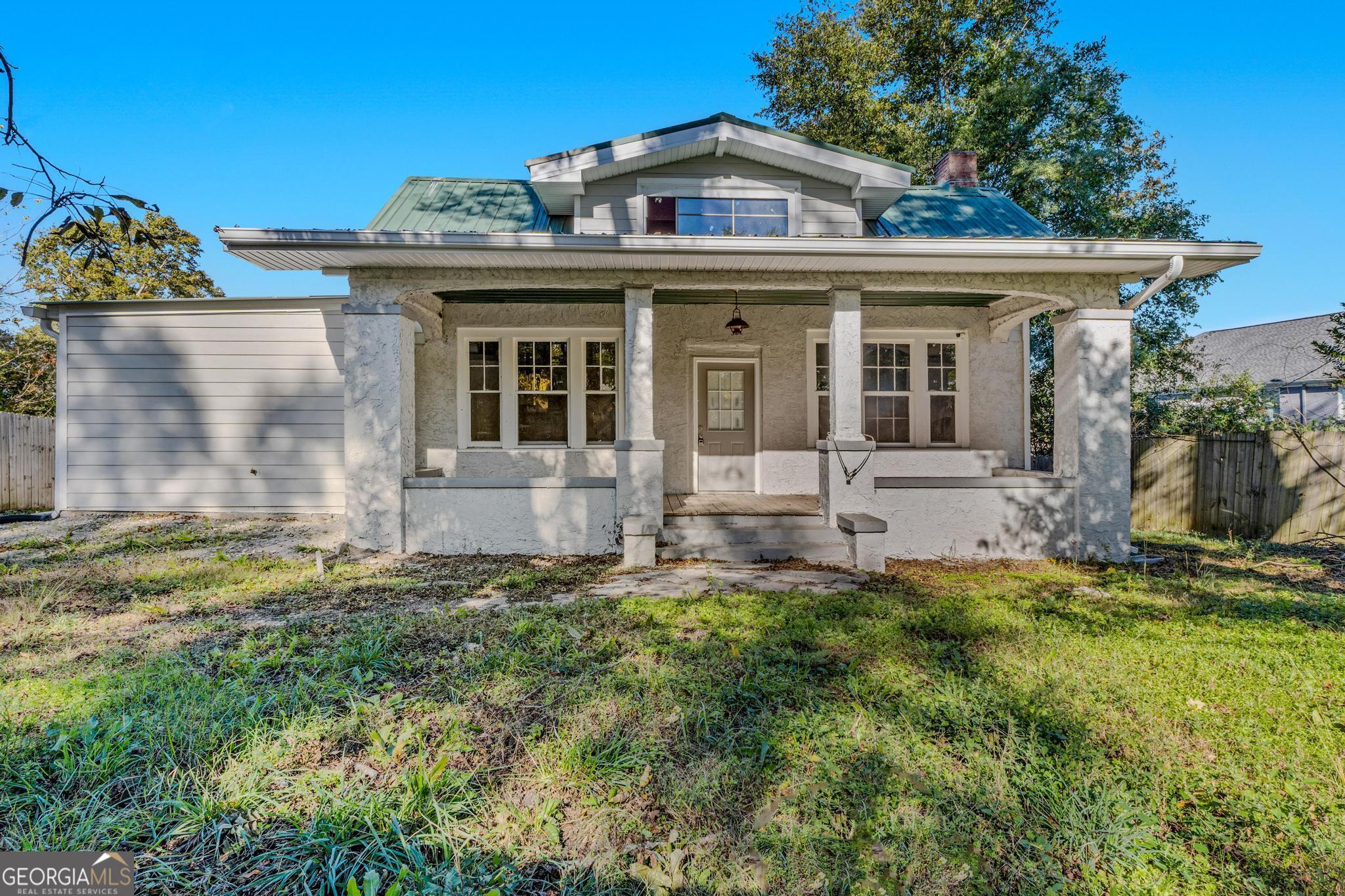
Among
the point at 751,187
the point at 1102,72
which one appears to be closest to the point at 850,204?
the point at 751,187

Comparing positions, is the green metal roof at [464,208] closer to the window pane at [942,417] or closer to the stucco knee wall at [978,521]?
the stucco knee wall at [978,521]

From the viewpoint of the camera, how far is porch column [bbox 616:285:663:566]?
6.34 m

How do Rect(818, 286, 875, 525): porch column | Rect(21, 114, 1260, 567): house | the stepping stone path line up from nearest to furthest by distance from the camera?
the stepping stone path → Rect(21, 114, 1260, 567): house → Rect(818, 286, 875, 525): porch column

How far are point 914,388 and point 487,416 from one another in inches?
247

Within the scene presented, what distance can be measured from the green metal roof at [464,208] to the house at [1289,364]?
1958 centimetres

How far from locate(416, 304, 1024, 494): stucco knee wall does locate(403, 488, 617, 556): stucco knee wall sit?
1939mm

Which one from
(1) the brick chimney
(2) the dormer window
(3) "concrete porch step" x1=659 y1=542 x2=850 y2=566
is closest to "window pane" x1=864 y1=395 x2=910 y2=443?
(2) the dormer window

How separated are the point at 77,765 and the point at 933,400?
9235 millimetres

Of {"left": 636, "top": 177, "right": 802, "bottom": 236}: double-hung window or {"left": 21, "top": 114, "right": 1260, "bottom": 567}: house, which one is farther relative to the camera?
{"left": 636, "top": 177, "right": 802, "bottom": 236}: double-hung window

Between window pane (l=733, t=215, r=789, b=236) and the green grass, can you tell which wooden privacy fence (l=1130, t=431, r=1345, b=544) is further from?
window pane (l=733, t=215, r=789, b=236)

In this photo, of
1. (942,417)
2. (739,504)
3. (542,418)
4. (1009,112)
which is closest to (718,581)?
(739,504)

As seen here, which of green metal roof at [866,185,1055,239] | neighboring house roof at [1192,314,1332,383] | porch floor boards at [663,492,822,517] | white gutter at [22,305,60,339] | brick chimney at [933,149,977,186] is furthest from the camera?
neighboring house roof at [1192,314,1332,383]

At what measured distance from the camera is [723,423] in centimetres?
890

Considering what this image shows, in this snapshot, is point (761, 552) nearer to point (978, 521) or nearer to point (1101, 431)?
point (978, 521)
